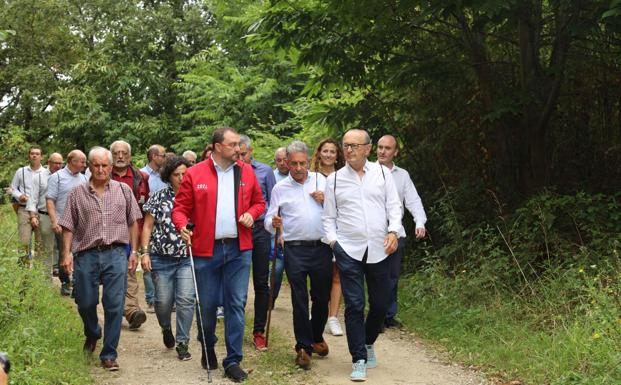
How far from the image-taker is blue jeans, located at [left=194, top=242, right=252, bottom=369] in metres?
7.05

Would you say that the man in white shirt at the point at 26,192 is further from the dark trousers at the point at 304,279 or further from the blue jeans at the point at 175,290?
the dark trousers at the point at 304,279

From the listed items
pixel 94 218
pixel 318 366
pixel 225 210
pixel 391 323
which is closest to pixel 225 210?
pixel 225 210

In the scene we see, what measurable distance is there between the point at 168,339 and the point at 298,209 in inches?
83.1

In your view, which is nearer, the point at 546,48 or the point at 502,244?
the point at 502,244

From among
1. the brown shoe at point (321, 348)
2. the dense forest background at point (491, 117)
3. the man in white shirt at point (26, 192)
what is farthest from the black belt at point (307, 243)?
the man in white shirt at point (26, 192)

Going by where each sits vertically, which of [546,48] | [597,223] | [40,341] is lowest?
[40,341]

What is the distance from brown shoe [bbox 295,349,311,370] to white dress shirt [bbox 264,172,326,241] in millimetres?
1040

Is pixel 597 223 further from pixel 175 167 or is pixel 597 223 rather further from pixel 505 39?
pixel 175 167

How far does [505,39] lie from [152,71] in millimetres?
21134

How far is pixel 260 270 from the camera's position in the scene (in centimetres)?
852

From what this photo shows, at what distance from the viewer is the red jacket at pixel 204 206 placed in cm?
700

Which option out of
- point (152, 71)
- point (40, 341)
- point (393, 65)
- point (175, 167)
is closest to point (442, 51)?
point (393, 65)

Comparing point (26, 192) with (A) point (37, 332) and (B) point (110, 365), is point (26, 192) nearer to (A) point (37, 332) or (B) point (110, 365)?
(A) point (37, 332)

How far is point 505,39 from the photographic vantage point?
36.6ft
